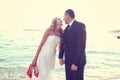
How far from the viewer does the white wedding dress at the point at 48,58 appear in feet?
28.7

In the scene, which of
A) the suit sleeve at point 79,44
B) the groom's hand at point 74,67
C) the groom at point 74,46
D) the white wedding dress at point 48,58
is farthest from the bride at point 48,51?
the groom's hand at point 74,67

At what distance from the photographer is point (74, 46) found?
811 centimetres

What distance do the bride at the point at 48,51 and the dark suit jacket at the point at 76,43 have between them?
53cm

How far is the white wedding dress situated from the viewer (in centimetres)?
876

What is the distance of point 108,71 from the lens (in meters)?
17.1

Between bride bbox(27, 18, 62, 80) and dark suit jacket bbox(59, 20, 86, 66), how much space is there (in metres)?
0.53

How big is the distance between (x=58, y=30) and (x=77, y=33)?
815 mm

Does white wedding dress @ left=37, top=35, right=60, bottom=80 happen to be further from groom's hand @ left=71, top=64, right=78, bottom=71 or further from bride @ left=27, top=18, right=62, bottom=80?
groom's hand @ left=71, top=64, right=78, bottom=71

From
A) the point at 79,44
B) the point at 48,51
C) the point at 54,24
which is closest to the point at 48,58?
the point at 48,51

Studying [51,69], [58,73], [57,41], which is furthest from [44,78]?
[58,73]

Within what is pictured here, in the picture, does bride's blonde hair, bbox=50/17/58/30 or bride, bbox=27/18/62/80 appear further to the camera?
bride, bbox=27/18/62/80

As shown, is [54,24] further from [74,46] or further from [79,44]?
[79,44]

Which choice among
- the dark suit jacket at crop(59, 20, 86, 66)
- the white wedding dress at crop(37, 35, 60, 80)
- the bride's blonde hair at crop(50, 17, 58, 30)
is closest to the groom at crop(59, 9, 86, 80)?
the dark suit jacket at crop(59, 20, 86, 66)

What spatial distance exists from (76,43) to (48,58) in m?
1.12
